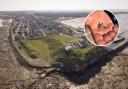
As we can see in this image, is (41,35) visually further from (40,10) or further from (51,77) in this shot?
(51,77)

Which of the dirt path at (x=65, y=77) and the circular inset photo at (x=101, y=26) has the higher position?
the circular inset photo at (x=101, y=26)

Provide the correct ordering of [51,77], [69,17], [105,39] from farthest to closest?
1. [69,17]
2. [51,77]
3. [105,39]

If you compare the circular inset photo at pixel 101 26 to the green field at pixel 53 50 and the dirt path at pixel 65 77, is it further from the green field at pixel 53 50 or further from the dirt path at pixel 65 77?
the dirt path at pixel 65 77

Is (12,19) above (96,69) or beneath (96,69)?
above

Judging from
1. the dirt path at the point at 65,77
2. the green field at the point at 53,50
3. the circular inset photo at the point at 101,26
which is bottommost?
the dirt path at the point at 65,77

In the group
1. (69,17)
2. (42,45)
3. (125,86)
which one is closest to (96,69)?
(125,86)

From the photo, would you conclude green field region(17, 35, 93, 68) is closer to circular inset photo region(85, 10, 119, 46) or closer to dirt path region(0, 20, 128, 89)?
dirt path region(0, 20, 128, 89)
